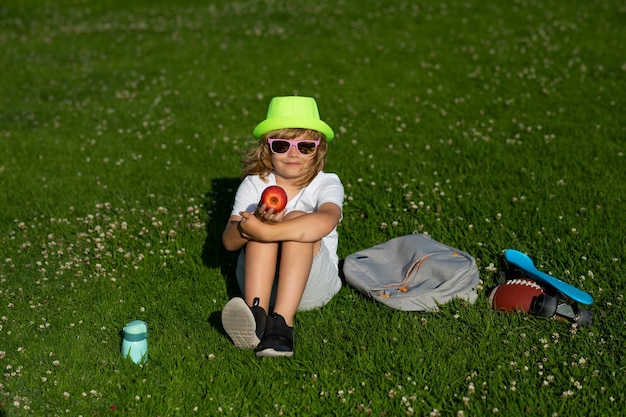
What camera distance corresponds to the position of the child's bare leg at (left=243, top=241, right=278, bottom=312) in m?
5.86

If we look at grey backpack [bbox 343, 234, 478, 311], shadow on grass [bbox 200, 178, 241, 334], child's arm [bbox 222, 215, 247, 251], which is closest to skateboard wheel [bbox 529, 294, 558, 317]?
grey backpack [bbox 343, 234, 478, 311]

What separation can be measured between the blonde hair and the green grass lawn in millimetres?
1130

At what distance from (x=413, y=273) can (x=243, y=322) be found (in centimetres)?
177

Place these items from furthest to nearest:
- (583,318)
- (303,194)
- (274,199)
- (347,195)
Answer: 1. (347,195)
2. (303,194)
3. (583,318)
4. (274,199)

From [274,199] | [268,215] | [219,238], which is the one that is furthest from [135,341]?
[219,238]

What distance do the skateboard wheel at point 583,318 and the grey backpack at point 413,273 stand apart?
85 centimetres

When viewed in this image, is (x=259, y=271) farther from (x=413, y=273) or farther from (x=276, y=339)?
(x=413, y=273)

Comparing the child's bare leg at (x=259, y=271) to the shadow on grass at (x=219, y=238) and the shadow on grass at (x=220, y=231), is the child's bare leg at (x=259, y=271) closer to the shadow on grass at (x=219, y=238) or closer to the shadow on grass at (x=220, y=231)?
the shadow on grass at (x=219, y=238)

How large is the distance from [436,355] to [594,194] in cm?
372

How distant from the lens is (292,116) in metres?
6.12

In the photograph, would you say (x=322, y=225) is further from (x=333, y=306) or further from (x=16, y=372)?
(x=16, y=372)

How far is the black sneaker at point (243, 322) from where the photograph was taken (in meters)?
5.45

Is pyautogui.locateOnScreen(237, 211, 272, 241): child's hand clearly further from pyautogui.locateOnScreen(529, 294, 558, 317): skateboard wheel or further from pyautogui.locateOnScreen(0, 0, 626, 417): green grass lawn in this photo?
pyautogui.locateOnScreen(529, 294, 558, 317): skateboard wheel

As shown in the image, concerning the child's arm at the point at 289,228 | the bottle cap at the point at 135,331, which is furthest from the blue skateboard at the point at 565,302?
the bottle cap at the point at 135,331
